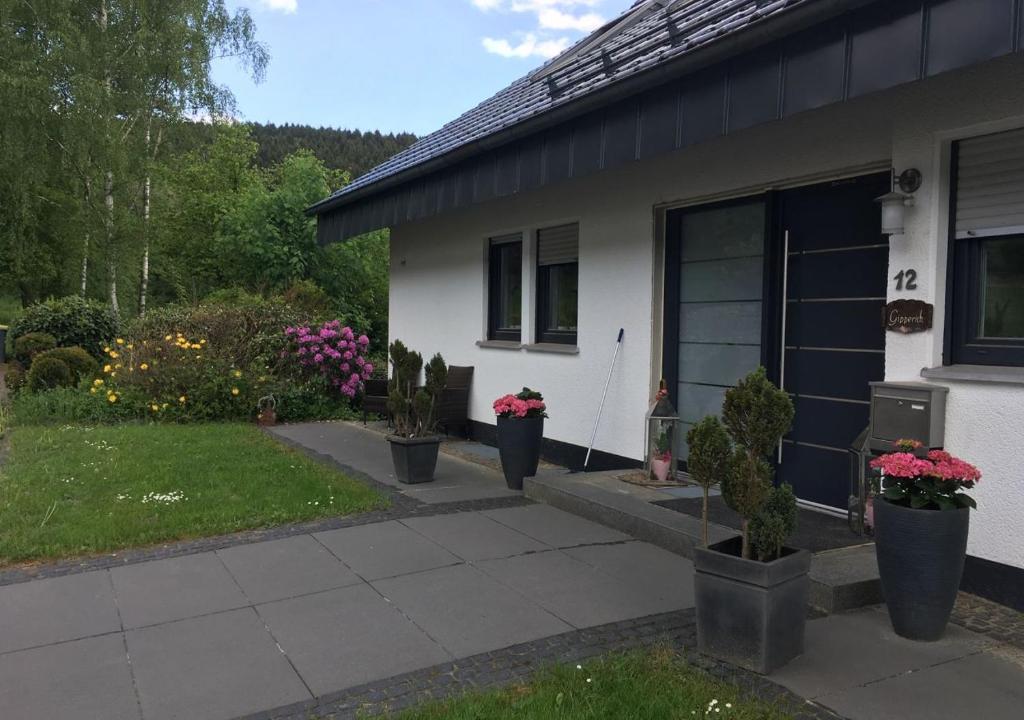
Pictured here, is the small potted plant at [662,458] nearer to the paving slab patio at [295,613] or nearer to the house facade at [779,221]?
the house facade at [779,221]

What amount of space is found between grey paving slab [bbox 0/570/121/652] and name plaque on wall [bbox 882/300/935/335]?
471 cm

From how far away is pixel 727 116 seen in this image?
14.5 ft

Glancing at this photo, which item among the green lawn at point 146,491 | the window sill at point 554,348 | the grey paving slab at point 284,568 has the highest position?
the window sill at point 554,348

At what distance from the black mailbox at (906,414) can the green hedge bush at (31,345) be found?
15.7m

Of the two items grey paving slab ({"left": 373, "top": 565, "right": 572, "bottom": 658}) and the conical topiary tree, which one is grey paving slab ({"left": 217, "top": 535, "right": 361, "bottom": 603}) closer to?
grey paving slab ({"left": 373, "top": 565, "right": 572, "bottom": 658})

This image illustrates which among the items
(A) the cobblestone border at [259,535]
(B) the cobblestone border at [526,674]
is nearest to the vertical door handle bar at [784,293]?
(A) the cobblestone border at [259,535]

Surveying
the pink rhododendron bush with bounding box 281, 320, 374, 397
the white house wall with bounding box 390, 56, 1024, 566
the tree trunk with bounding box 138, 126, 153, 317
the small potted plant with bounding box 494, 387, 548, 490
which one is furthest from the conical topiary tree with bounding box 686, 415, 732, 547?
the tree trunk with bounding box 138, 126, 153, 317

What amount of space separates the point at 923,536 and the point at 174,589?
4000 millimetres

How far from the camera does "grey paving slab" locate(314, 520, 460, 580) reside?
15.2 feet

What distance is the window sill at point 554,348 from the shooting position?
7.70m

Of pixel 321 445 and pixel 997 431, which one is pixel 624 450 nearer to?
pixel 997 431

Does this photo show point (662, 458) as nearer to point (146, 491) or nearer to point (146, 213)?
point (146, 491)

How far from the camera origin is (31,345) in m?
15.0

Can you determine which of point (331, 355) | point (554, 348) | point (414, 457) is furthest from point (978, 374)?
point (331, 355)
